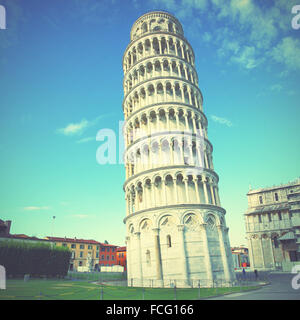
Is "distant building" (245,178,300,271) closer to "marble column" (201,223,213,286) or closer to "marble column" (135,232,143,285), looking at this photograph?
"marble column" (201,223,213,286)

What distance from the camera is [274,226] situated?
2363 inches

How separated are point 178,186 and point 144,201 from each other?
4.94 meters

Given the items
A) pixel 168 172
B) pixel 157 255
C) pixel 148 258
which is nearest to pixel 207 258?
pixel 157 255

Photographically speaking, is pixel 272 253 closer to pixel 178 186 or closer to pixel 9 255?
pixel 178 186

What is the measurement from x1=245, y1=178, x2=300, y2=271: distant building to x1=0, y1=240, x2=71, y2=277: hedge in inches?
1808

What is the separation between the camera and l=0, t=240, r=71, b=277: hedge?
36469mm

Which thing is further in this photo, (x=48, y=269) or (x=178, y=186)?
(x=48, y=269)

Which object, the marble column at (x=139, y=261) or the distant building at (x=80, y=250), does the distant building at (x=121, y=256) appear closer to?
the distant building at (x=80, y=250)

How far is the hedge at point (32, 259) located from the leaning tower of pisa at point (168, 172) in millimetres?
15535

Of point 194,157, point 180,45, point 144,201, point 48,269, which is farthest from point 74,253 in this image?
point 180,45

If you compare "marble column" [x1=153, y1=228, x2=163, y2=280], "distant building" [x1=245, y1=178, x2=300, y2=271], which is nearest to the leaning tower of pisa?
"marble column" [x1=153, y1=228, x2=163, y2=280]

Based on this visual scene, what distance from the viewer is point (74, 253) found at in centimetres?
7475
